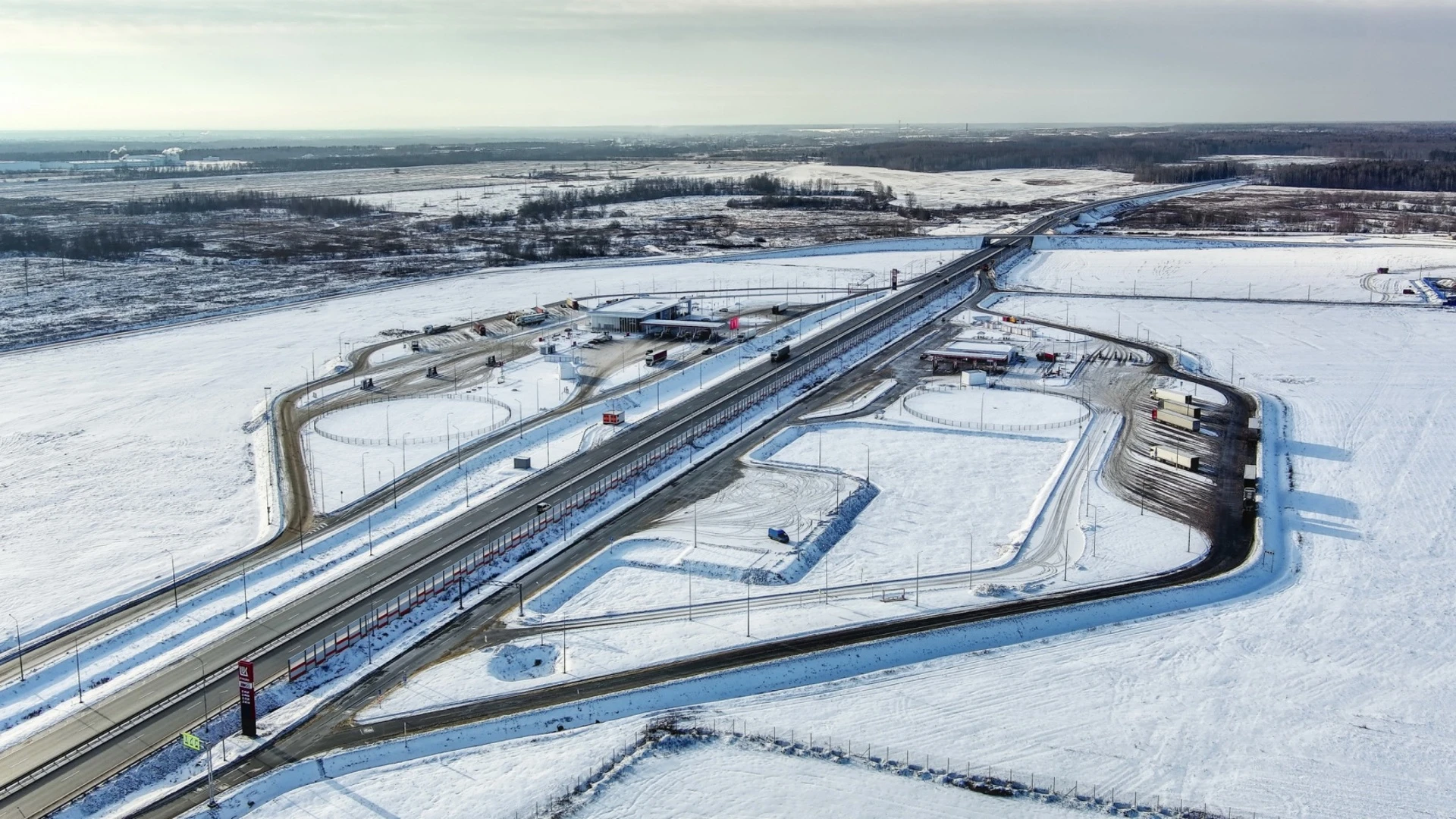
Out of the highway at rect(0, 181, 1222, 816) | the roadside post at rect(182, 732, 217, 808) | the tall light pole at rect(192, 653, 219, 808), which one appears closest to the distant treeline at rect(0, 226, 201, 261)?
the highway at rect(0, 181, 1222, 816)

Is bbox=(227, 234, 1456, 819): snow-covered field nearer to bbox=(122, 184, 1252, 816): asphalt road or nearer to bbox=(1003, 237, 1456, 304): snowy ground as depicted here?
bbox=(122, 184, 1252, 816): asphalt road

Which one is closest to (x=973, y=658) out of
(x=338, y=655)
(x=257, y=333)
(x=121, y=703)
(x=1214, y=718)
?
(x=1214, y=718)

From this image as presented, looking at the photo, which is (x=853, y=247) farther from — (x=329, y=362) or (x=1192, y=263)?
(x=329, y=362)

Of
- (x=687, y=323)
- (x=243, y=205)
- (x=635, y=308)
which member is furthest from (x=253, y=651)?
(x=243, y=205)

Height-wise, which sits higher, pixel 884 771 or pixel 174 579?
pixel 174 579

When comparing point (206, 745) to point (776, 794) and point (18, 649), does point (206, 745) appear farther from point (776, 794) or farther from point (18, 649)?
point (776, 794)

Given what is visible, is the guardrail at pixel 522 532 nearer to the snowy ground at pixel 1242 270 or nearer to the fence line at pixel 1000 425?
the fence line at pixel 1000 425
